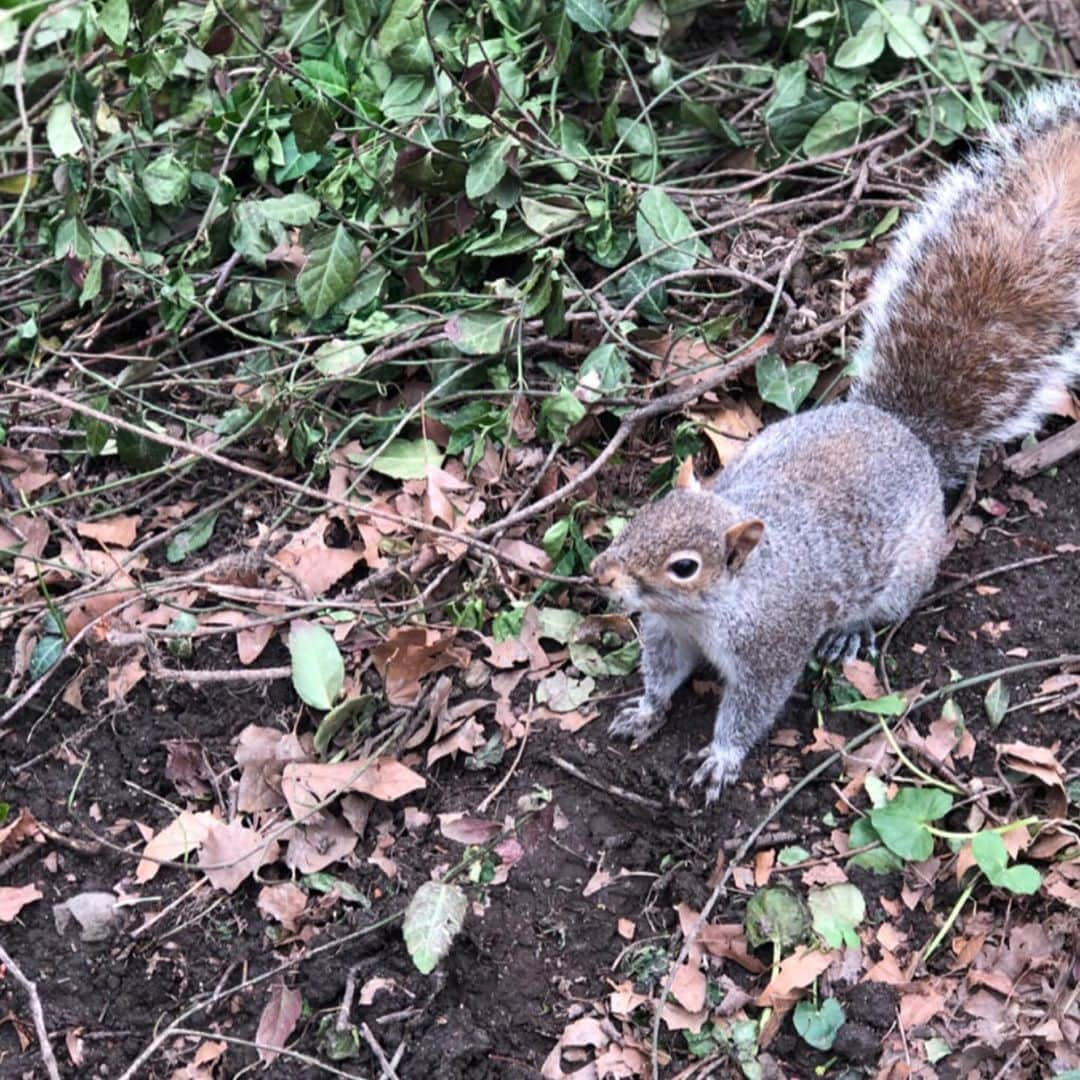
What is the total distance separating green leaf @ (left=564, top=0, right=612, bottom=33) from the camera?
3590 millimetres

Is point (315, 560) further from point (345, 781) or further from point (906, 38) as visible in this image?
point (906, 38)

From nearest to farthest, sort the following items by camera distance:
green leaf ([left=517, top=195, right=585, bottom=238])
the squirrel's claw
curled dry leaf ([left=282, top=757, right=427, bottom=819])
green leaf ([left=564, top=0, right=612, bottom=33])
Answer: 1. curled dry leaf ([left=282, top=757, right=427, bottom=819])
2. the squirrel's claw
3. green leaf ([left=517, top=195, right=585, bottom=238])
4. green leaf ([left=564, top=0, right=612, bottom=33])

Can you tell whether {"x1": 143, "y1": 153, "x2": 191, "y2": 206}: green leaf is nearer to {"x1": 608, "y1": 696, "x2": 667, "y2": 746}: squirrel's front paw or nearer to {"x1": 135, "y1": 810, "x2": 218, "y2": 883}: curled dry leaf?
{"x1": 135, "y1": 810, "x2": 218, "y2": 883}: curled dry leaf

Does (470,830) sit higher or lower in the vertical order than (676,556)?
lower

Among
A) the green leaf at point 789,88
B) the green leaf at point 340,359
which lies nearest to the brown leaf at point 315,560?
the green leaf at point 340,359

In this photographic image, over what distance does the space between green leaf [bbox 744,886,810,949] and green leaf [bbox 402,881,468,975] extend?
21.9 inches

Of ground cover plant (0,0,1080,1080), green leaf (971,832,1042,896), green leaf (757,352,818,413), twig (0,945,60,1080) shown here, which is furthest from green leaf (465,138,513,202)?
twig (0,945,60,1080)

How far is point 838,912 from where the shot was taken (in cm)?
255

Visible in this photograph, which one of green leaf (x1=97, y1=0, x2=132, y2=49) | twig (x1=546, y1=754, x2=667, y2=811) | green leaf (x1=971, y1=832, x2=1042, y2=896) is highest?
green leaf (x1=97, y1=0, x2=132, y2=49)

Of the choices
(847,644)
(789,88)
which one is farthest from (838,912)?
(789,88)

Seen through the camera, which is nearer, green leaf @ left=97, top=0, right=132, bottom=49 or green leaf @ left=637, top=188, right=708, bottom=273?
green leaf @ left=97, top=0, right=132, bottom=49

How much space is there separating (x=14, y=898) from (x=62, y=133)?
227cm

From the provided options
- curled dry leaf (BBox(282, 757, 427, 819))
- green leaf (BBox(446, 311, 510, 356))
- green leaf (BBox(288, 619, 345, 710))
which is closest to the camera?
curled dry leaf (BBox(282, 757, 427, 819))

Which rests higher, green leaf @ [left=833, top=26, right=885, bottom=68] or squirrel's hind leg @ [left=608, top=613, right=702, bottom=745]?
green leaf @ [left=833, top=26, right=885, bottom=68]
